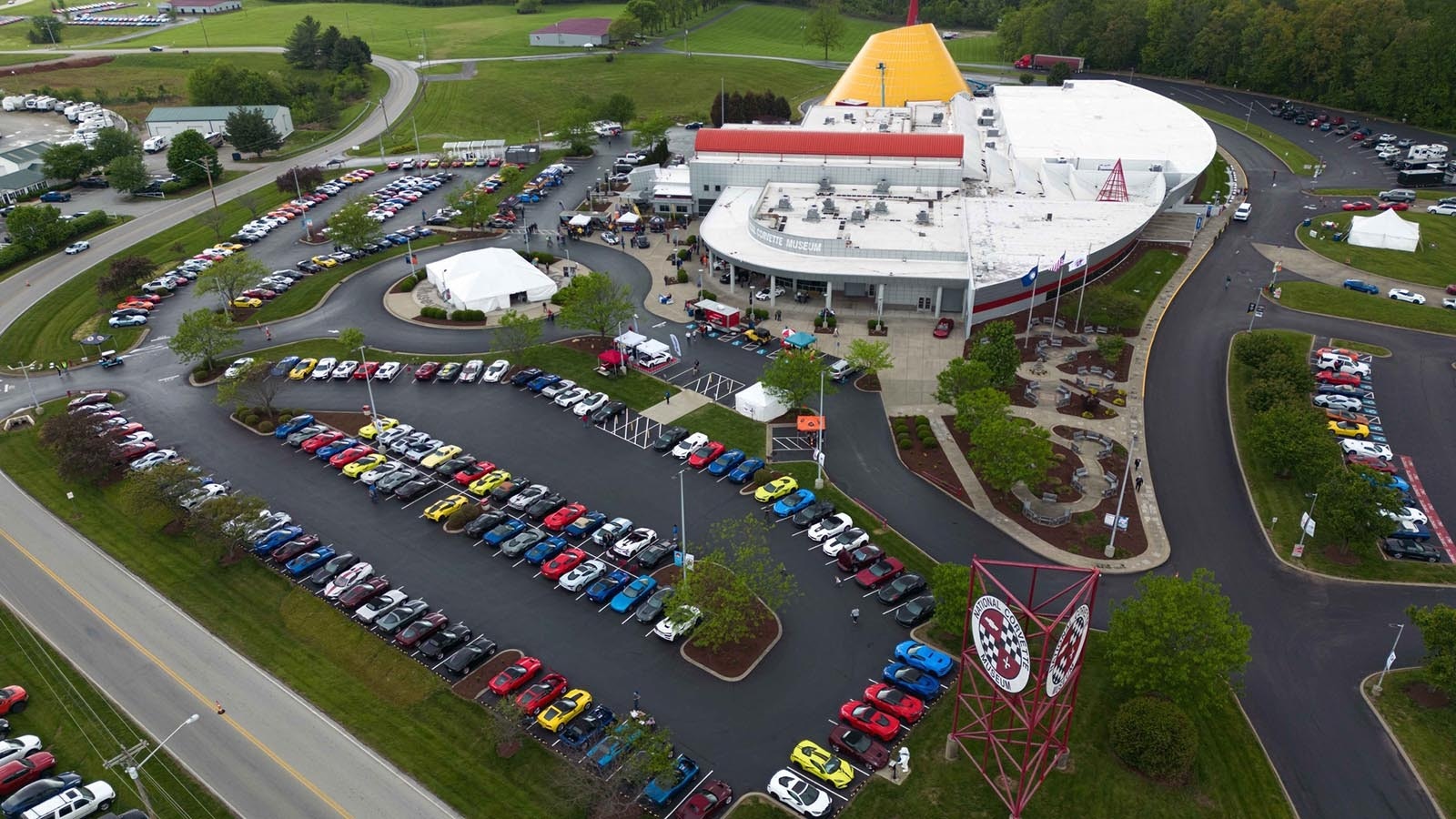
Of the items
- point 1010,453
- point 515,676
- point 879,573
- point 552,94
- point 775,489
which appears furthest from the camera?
point 552,94

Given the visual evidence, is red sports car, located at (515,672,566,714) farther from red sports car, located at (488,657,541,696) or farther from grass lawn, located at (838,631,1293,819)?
grass lawn, located at (838,631,1293,819)

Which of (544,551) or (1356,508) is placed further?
(544,551)

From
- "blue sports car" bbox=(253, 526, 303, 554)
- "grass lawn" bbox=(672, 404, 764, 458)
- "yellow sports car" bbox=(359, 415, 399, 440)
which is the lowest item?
"blue sports car" bbox=(253, 526, 303, 554)

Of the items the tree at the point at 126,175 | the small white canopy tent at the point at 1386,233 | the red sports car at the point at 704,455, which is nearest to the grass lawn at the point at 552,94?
the tree at the point at 126,175

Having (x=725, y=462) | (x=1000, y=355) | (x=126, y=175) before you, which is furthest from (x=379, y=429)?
(x=126, y=175)

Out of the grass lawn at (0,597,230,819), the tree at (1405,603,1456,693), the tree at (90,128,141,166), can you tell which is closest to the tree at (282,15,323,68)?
the tree at (90,128,141,166)

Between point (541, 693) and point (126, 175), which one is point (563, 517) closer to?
point (541, 693)
